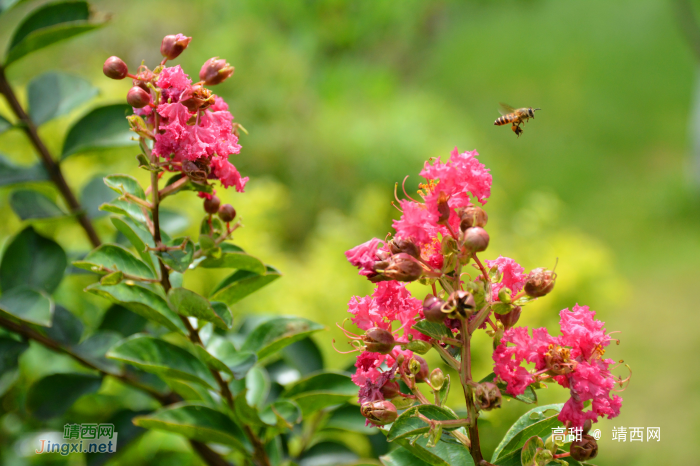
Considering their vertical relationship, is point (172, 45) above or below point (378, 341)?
above

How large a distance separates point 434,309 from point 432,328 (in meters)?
0.03

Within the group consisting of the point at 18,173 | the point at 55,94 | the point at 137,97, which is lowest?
the point at 137,97

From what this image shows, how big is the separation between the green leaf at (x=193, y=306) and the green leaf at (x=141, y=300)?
0.08 feet

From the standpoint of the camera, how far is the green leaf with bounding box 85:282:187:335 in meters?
0.51

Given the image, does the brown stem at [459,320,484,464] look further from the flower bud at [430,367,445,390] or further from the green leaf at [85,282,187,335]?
the green leaf at [85,282,187,335]

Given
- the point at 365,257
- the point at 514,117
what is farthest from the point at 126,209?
the point at 514,117

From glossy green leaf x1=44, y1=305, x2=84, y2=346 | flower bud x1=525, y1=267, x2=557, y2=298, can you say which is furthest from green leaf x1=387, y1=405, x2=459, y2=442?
glossy green leaf x1=44, y1=305, x2=84, y2=346

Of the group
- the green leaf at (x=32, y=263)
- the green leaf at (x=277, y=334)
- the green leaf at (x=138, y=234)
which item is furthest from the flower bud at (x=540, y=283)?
the green leaf at (x=32, y=263)

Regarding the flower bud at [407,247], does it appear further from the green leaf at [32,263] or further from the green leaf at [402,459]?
the green leaf at [32,263]

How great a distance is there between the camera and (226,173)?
0.50m

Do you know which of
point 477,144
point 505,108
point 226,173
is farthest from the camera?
point 477,144

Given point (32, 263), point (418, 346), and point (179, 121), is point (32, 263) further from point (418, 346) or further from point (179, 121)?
point (418, 346)

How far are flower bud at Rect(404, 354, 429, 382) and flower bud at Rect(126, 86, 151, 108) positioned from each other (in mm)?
284

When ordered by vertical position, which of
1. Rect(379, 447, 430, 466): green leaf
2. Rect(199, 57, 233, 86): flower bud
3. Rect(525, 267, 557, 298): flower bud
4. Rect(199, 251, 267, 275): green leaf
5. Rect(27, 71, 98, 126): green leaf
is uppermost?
Rect(27, 71, 98, 126): green leaf
